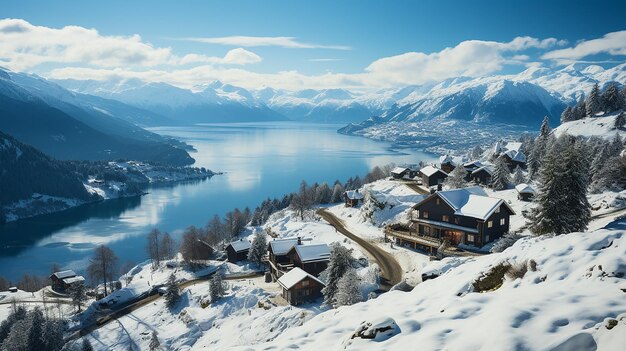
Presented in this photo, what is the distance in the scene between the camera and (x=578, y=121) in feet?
327

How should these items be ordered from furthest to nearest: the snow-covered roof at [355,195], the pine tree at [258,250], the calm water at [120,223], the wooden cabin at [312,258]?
the calm water at [120,223] → the snow-covered roof at [355,195] → the pine tree at [258,250] → the wooden cabin at [312,258]

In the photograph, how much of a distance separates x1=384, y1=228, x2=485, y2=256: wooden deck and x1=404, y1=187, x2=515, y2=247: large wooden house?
106 centimetres

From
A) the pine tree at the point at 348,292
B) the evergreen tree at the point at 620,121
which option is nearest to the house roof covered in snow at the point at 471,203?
the pine tree at the point at 348,292

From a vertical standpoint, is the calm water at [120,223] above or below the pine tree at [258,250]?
below

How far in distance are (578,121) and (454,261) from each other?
8550 centimetres

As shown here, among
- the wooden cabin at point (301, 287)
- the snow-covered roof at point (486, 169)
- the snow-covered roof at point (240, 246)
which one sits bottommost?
the snow-covered roof at point (240, 246)

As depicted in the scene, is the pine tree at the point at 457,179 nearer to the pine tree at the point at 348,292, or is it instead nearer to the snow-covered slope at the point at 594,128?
the snow-covered slope at the point at 594,128

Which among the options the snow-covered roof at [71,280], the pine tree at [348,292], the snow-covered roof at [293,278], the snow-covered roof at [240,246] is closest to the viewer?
the pine tree at [348,292]

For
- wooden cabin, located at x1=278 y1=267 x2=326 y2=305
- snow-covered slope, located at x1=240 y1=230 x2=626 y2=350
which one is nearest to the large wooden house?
wooden cabin, located at x1=278 y1=267 x2=326 y2=305

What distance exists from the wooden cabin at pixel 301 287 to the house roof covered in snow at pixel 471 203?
62.5ft

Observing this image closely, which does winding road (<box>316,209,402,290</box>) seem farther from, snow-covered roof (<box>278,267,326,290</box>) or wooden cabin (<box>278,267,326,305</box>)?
snow-covered roof (<box>278,267,326,290</box>)

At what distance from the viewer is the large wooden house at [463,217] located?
151 ft

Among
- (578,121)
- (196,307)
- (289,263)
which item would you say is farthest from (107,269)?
(578,121)

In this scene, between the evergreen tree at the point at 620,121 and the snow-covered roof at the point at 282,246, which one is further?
the evergreen tree at the point at 620,121
